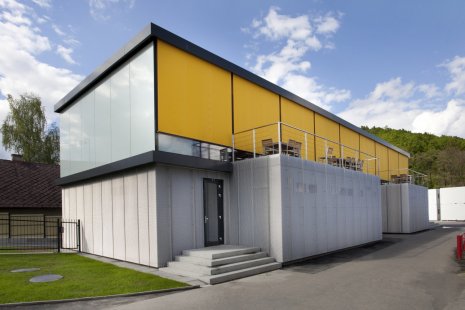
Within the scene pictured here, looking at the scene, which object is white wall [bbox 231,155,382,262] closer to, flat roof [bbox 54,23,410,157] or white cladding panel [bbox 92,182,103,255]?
flat roof [bbox 54,23,410,157]

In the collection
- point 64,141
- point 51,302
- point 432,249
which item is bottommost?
point 432,249

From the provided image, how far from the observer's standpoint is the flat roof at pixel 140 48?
37.4ft

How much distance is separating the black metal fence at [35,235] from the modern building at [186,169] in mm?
1088

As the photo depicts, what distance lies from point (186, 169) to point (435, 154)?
66.4 meters

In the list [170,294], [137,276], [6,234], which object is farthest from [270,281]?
[6,234]

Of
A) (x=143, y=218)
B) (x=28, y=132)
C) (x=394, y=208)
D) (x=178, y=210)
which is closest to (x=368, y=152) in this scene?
(x=394, y=208)

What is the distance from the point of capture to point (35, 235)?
20859mm

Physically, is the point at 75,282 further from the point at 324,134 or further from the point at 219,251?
the point at 324,134

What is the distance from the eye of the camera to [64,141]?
17828mm

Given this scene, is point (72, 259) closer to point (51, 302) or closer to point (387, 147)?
Result: point (51, 302)

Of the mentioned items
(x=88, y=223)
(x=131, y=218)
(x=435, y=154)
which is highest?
(x=435, y=154)

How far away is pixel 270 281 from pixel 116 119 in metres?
7.98

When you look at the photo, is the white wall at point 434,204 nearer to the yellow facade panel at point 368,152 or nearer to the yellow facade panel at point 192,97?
the yellow facade panel at point 368,152

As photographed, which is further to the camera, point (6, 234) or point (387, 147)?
point (387, 147)
